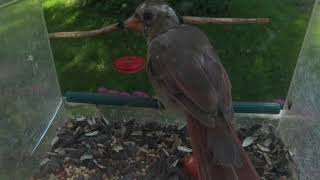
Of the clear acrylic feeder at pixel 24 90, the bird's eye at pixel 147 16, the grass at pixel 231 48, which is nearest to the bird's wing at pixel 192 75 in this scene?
the bird's eye at pixel 147 16

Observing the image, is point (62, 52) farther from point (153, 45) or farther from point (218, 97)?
point (218, 97)

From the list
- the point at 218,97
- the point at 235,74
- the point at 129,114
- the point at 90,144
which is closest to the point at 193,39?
the point at 218,97

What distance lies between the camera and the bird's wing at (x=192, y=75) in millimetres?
2070

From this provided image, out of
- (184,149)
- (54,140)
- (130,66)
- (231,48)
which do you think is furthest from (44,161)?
(231,48)

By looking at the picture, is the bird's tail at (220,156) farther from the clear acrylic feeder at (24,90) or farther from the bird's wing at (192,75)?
the clear acrylic feeder at (24,90)

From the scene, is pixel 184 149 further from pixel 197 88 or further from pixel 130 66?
pixel 130 66

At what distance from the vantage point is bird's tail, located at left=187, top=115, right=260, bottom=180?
1906 millimetres

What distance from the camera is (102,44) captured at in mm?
4723

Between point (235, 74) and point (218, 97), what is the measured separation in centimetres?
212

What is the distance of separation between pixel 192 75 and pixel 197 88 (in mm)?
75

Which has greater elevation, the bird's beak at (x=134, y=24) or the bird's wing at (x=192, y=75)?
the bird's beak at (x=134, y=24)

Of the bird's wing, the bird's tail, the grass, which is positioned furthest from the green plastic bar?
the grass

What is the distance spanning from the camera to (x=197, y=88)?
210cm

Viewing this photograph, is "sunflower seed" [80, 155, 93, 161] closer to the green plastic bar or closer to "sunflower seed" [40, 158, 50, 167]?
"sunflower seed" [40, 158, 50, 167]
